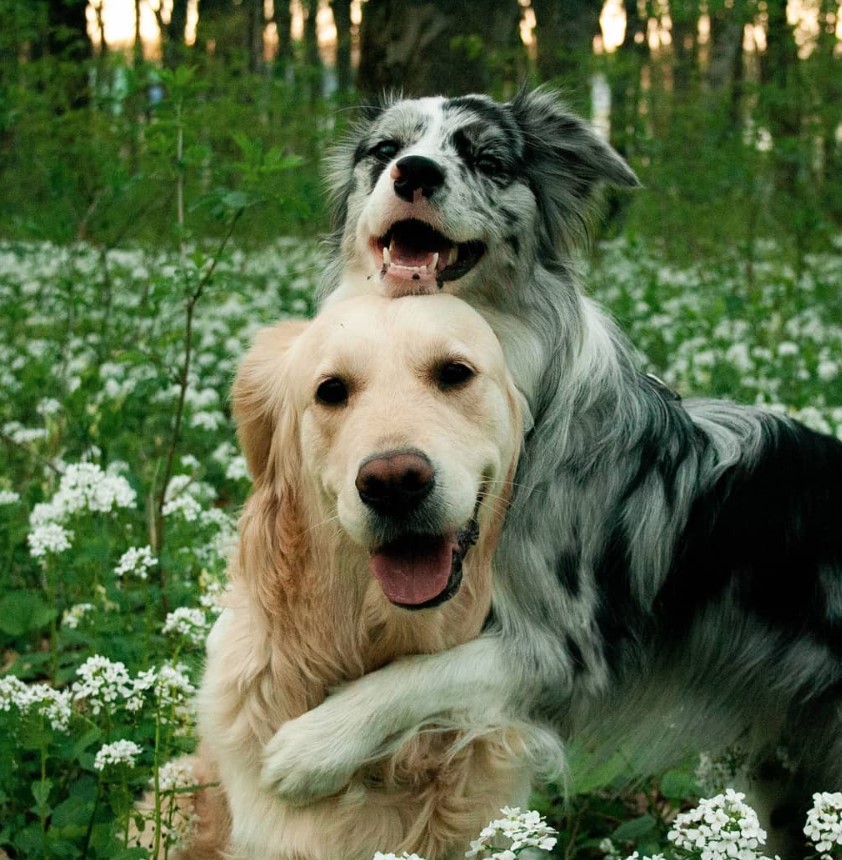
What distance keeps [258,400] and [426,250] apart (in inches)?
30.9

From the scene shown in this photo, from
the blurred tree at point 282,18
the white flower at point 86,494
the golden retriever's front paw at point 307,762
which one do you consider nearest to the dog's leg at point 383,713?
the golden retriever's front paw at point 307,762

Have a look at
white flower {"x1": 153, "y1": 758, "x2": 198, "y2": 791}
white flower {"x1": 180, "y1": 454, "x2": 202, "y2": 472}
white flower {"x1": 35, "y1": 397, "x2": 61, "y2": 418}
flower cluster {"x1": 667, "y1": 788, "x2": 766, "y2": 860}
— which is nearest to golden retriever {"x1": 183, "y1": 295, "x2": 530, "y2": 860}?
white flower {"x1": 153, "y1": 758, "x2": 198, "y2": 791}

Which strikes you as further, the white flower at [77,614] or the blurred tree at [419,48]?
the blurred tree at [419,48]

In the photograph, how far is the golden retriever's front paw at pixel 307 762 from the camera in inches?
111

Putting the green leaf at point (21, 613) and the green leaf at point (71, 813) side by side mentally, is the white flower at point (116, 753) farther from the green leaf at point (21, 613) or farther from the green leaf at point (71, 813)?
the green leaf at point (21, 613)

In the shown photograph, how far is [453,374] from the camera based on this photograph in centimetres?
274

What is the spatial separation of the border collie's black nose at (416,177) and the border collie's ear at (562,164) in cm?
48

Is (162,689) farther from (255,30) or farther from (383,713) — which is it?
(255,30)

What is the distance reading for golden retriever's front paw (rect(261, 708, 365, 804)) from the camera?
111 inches

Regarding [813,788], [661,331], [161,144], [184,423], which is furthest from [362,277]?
[661,331]

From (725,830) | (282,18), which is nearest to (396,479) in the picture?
(725,830)

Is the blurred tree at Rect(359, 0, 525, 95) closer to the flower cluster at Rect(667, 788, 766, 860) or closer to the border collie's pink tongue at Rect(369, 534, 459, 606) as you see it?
the border collie's pink tongue at Rect(369, 534, 459, 606)

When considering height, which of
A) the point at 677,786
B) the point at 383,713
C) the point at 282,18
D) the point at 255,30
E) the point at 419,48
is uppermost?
the point at 282,18

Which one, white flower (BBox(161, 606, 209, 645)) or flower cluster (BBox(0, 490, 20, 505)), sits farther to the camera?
flower cluster (BBox(0, 490, 20, 505))
